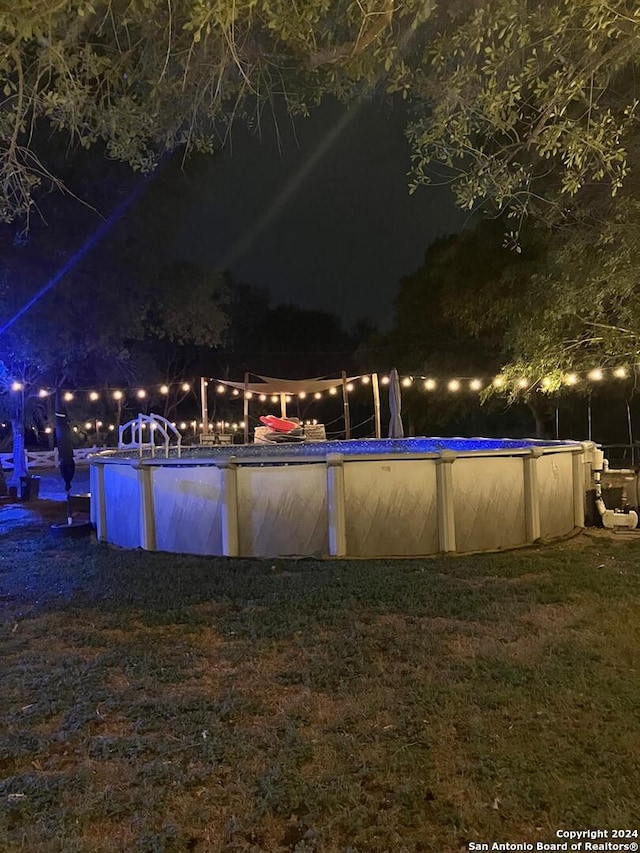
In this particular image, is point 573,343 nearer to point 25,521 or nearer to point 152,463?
point 152,463

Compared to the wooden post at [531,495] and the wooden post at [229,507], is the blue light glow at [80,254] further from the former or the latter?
the wooden post at [531,495]

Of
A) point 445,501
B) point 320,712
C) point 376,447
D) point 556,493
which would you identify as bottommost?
point 320,712

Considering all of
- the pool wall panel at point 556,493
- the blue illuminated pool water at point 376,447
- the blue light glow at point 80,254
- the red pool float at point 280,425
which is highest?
the blue light glow at point 80,254

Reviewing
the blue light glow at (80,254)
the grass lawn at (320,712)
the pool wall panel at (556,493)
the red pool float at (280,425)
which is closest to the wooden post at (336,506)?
the grass lawn at (320,712)

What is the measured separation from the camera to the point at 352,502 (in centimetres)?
704

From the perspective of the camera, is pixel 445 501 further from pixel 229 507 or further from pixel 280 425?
pixel 280 425

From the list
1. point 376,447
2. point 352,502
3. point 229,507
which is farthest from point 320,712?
point 376,447

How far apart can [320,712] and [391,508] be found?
12.6ft

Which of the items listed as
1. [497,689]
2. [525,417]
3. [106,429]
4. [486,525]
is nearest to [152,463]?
[486,525]

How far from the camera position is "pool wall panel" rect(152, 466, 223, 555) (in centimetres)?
727

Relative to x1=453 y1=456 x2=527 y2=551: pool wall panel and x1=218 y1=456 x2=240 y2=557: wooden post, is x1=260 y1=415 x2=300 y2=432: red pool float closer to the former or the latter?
x1=218 y1=456 x2=240 y2=557: wooden post

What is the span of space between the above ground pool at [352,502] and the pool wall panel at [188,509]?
0.01 m

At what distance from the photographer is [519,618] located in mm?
4828

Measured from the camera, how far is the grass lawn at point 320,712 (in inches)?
96.2
